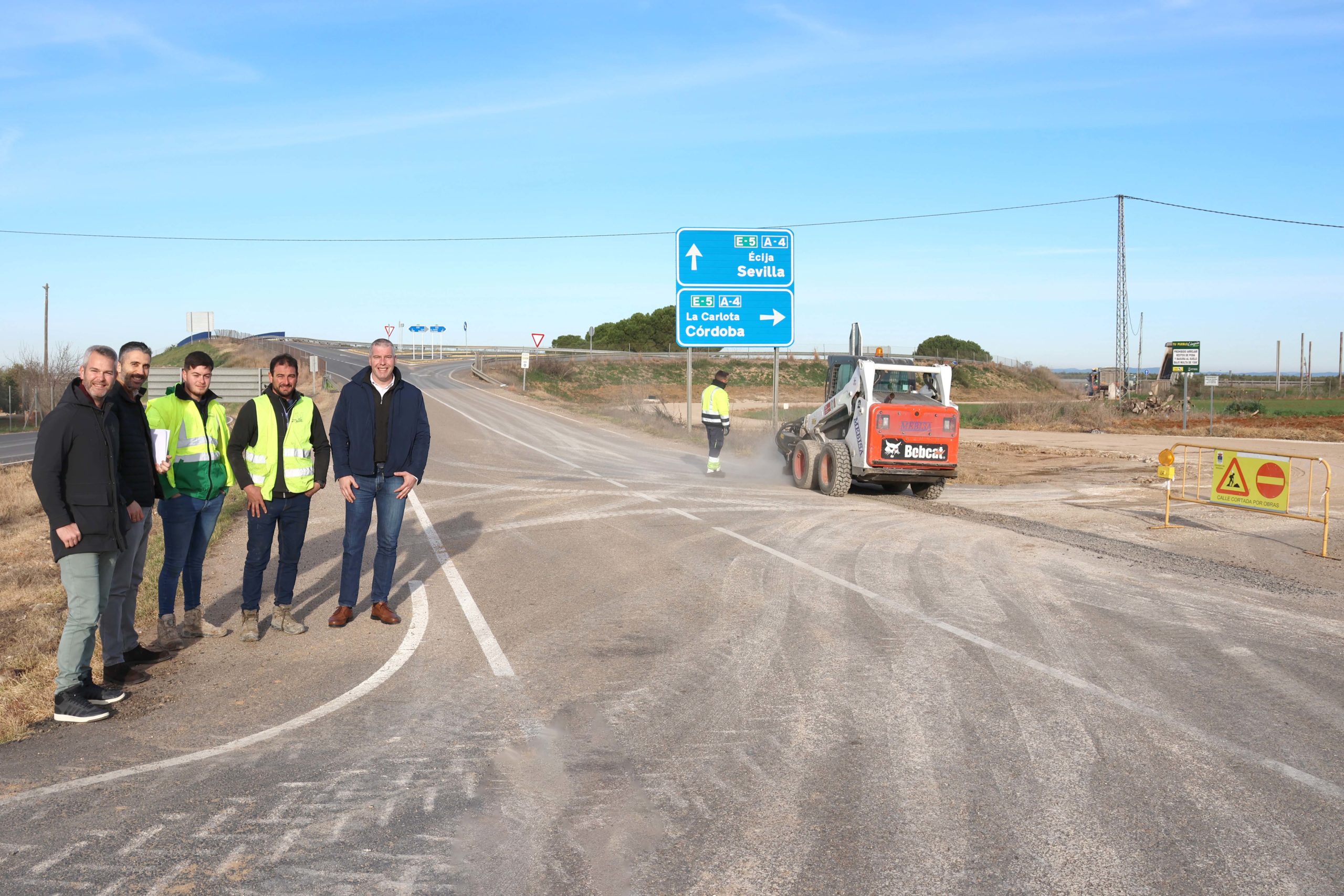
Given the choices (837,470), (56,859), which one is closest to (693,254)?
(837,470)

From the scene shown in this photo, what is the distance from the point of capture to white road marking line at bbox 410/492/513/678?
22.3ft

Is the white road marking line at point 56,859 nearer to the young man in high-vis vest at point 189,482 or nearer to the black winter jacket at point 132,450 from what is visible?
the black winter jacket at point 132,450

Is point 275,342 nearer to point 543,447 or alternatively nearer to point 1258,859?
point 543,447

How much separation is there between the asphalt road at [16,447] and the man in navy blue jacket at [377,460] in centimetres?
2477

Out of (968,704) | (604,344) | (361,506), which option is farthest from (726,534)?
(604,344)

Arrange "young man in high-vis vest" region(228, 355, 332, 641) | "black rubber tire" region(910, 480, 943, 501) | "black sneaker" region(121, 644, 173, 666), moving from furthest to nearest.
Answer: "black rubber tire" region(910, 480, 943, 501) < "young man in high-vis vest" region(228, 355, 332, 641) < "black sneaker" region(121, 644, 173, 666)

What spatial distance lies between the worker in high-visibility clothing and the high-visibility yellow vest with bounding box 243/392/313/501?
39.9ft

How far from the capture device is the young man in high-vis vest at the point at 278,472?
7.32 m

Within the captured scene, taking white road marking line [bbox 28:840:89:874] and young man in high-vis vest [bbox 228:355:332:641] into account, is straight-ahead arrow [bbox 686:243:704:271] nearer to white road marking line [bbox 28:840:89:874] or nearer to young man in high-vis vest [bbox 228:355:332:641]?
young man in high-vis vest [bbox 228:355:332:641]

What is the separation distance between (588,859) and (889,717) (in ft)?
7.50

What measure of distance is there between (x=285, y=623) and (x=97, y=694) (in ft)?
5.95

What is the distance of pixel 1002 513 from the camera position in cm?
1549

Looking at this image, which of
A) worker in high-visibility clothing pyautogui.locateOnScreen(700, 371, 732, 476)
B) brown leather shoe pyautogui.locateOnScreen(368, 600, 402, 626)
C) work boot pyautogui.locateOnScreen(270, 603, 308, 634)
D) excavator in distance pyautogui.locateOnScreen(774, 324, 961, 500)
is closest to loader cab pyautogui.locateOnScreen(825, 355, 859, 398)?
excavator in distance pyautogui.locateOnScreen(774, 324, 961, 500)

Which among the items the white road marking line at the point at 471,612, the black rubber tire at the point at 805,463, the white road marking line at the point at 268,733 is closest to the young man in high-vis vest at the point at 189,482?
the white road marking line at the point at 268,733
